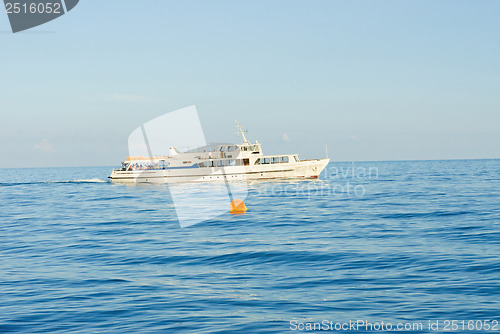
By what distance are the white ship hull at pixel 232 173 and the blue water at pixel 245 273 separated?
47.1 m

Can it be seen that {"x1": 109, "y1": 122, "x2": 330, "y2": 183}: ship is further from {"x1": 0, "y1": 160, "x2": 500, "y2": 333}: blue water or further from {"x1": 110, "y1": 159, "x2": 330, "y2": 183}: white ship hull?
{"x1": 0, "y1": 160, "x2": 500, "y2": 333}: blue water

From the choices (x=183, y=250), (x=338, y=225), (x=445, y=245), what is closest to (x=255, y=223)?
(x=338, y=225)

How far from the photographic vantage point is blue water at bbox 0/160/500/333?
11.1 m

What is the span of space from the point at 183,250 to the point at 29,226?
15233 mm

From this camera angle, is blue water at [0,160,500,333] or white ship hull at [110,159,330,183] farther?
white ship hull at [110,159,330,183]

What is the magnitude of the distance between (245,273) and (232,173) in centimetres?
6139

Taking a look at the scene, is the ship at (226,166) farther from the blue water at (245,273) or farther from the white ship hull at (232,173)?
the blue water at (245,273)

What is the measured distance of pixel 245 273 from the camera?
15.7 metres

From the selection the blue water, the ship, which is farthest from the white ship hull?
the blue water

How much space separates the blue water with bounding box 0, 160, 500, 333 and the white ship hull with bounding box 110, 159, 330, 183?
47084 millimetres

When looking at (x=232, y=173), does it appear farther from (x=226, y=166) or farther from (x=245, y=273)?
(x=245, y=273)

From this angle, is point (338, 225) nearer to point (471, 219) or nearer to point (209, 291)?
point (471, 219)

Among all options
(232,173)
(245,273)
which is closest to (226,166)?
(232,173)

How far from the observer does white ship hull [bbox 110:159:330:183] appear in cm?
7681
